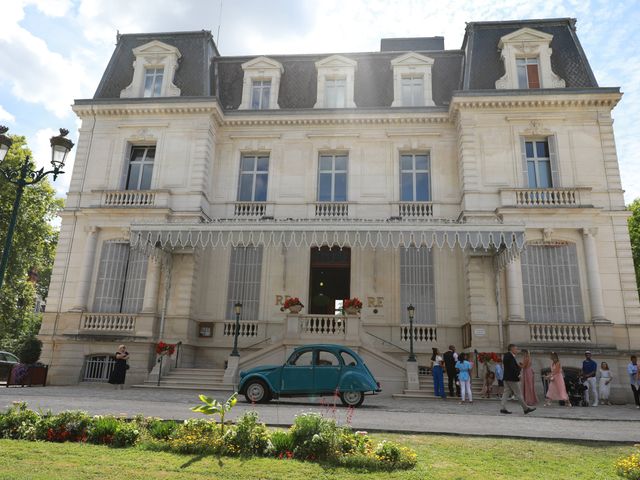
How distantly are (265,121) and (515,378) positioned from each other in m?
13.9

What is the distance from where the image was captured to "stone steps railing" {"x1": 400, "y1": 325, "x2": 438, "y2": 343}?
56.2 ft

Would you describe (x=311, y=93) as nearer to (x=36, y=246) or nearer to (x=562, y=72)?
(x=562, y=72)

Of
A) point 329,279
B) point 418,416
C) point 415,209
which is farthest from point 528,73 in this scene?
point 418,416

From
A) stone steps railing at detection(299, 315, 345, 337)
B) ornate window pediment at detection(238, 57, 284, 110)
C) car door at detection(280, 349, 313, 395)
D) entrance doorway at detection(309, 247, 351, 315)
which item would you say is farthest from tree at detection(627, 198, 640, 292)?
car door at detection(280, 349, 313, 395)

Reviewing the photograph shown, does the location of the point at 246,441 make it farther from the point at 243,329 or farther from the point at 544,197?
the point at 544,197

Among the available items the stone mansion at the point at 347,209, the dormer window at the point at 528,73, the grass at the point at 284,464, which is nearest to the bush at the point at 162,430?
the grass at the point at 284,464

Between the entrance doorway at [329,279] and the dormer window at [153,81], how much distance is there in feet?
31.4

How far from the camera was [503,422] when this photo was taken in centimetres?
896

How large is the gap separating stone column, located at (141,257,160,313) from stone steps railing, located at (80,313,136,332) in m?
0.61

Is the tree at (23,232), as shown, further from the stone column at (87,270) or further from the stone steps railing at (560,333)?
the stone steps railing at (560,333)

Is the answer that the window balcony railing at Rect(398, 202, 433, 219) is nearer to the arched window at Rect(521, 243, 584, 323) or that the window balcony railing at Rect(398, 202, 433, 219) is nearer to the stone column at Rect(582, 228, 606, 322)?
the arched window at Rect(521, 243, 584, 323)

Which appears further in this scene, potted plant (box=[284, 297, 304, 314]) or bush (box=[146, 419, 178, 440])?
potted plant (box=[284, 297, 304, 314])

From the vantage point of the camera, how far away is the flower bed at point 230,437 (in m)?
5.57

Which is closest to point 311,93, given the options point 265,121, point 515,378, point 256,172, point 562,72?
point 265,121
